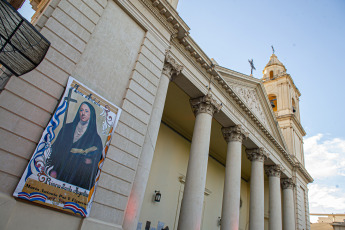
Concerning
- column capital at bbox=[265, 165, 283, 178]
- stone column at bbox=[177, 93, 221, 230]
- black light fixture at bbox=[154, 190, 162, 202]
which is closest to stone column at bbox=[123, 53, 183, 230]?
stone column at bbox=[177, 93, 221, 230]

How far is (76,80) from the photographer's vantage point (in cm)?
675

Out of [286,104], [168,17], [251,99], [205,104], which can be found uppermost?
[286,104]

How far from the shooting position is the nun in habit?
19.7 ft

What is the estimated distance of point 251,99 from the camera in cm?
1602

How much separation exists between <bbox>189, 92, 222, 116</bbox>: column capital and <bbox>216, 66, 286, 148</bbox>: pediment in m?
1.91

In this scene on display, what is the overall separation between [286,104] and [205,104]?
14.1 meters

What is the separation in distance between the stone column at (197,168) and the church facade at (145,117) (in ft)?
0.13

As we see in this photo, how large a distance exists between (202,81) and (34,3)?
768 cm

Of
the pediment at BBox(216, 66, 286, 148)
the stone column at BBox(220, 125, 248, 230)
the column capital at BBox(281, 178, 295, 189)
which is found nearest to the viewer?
the stone column at BBox(220, 125, 248, 230)

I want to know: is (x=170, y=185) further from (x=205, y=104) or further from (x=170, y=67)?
(x=170, y=67)

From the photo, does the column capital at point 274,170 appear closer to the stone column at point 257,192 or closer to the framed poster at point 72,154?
the stone column at point 257,192

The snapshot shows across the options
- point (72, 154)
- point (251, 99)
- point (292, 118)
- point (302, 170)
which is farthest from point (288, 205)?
point (72, 154)

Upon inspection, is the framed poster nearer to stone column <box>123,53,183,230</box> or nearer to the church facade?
the church facade

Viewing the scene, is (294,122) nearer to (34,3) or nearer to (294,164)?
(294,164)
